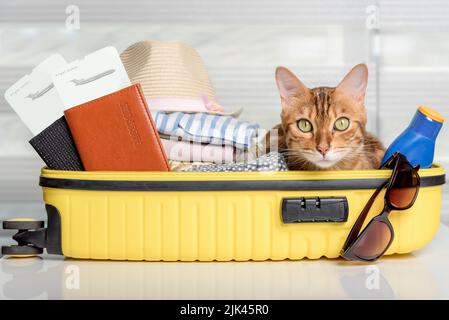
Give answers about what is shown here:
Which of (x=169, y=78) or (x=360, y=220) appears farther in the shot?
(x=169, y=78)

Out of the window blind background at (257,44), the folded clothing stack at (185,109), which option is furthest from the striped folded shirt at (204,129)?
the window blind background at (257,44)

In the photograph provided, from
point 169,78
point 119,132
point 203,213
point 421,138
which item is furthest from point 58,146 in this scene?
point 421,138

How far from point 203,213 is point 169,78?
1.54 ft

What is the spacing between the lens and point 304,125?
3.87 ft

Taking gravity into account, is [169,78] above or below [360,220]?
above

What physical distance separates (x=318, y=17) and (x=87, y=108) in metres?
1.11

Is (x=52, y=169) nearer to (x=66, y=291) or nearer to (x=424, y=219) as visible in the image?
(x=66, y=291)

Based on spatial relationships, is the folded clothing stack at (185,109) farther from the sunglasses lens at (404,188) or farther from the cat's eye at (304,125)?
the sunglasses lens at (404,188)

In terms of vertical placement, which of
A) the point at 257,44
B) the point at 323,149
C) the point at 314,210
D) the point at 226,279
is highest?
the point at 257,44

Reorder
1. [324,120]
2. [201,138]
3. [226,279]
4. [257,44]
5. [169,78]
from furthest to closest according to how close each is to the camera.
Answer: [257,44], [169,78], [201,138], [324,120], [226,279]

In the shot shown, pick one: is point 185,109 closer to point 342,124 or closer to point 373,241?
point 342,124

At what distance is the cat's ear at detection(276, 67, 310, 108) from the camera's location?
1.19 metres

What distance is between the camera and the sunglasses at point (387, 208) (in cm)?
109
